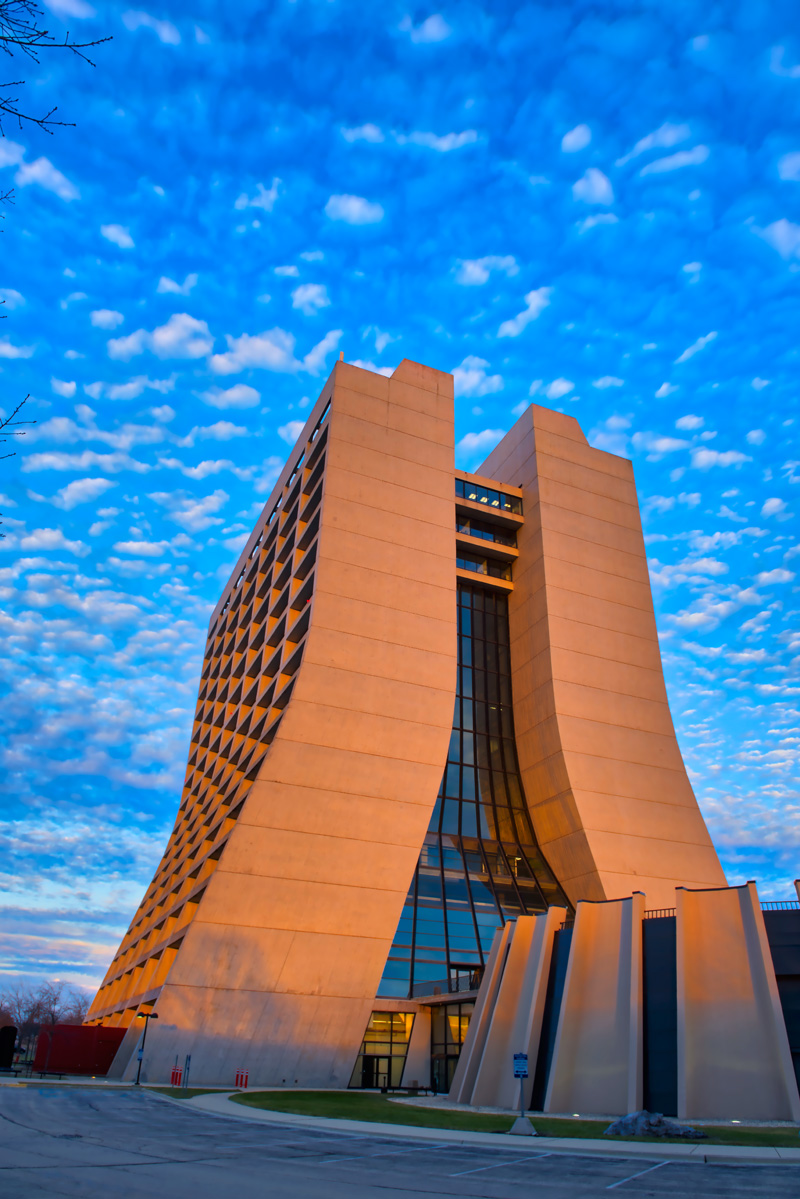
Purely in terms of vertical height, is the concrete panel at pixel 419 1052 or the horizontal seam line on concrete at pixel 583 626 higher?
the horizontal seam line on concrete at pixel 583 626

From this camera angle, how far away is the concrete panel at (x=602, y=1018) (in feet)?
76.8

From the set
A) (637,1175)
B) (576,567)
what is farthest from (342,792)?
(637,1175)

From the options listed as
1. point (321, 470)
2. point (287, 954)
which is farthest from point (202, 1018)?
point (321, 470)

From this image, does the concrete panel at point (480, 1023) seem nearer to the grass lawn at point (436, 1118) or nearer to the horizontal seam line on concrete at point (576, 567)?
the grass lawn at point (436, 1118)

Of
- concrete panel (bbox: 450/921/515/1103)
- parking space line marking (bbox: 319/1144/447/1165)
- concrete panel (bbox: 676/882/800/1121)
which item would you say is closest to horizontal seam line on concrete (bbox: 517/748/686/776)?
concrete panel (bbox: 450/921/515/1103)

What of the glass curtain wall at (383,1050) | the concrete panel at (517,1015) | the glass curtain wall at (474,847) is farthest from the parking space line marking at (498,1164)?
the glass curtain wall at (383,1050)

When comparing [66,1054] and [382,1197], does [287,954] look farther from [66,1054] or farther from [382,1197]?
[382,1197]

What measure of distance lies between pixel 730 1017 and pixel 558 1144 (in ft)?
29.6

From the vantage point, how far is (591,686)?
49031 mm

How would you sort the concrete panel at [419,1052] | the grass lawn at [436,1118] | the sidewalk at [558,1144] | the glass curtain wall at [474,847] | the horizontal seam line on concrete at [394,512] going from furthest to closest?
the horizontal seam line on concrete at [394,512] < the glass curtain wall at [474,847] < the concrete panel at [419,1052] < the grass lawn at [436,1118] < the sidewalk at [558,1144]

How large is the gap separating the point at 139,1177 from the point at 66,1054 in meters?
37.1

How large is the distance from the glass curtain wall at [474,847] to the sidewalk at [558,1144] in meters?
17.2

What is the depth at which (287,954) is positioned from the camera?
36.8 meters

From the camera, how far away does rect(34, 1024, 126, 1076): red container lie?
40.9 m
